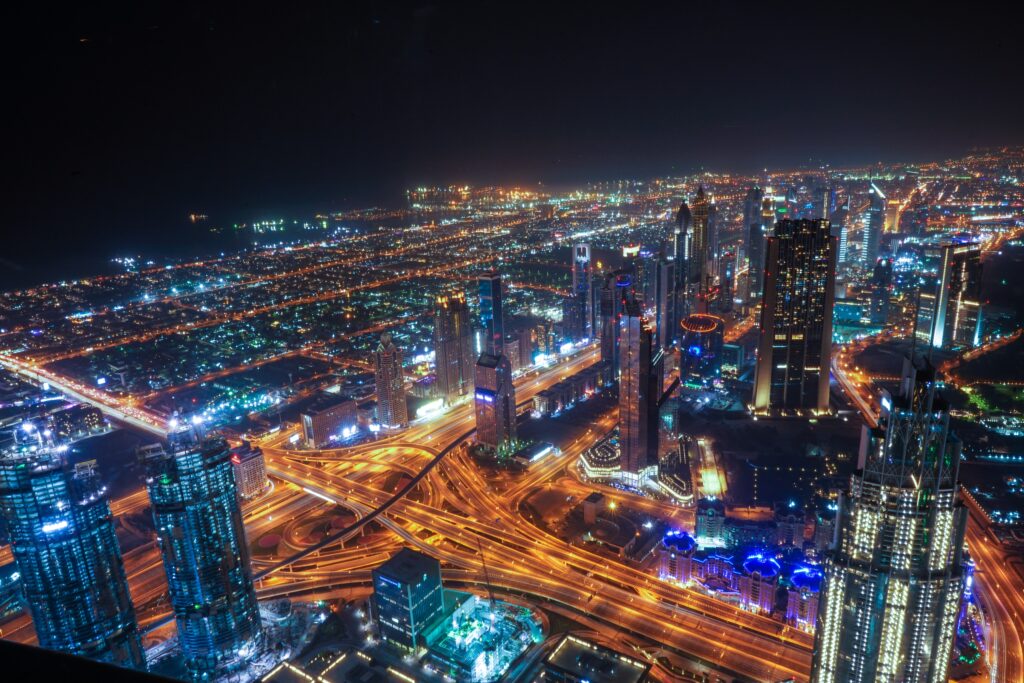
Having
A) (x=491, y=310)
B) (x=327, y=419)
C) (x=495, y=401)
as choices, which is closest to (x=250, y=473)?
(x=327, y=419)

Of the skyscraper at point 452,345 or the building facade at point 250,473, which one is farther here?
the skyscraper at point 452,345

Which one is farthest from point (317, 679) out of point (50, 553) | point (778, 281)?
point (778, 281)

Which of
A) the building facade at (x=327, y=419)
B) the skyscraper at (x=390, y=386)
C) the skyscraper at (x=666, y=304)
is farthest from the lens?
the skyscraper at (x=666, y=304)

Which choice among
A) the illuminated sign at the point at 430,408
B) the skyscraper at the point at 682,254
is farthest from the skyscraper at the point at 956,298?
the illuminated sign at the point at 430,408

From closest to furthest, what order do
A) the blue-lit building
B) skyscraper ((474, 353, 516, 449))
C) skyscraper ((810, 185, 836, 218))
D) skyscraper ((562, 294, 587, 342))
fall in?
the blue-lit building < skyscraper ((474, 353, 516, 449)) < skyscraper ((562, 294, 587, 342)) < skyscraper ((810, 185, 836, 218))

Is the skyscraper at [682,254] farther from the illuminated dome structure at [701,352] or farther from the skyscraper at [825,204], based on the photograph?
the skyscraper at [825,204]

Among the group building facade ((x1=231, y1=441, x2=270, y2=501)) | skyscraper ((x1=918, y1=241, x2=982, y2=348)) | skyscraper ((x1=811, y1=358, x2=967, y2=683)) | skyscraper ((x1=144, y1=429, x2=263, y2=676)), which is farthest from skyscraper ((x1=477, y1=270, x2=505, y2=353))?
skyscraper ((x1=918, y1=241, x2=982, y2=348))

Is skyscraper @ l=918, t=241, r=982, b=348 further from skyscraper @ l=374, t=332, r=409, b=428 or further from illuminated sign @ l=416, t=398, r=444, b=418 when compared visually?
skyscraper @ l=374, t=332, r=409, b=428

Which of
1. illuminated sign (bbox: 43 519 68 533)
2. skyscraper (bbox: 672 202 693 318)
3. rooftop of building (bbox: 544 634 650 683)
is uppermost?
skyscraper (bbox: 672 202 693 318)
